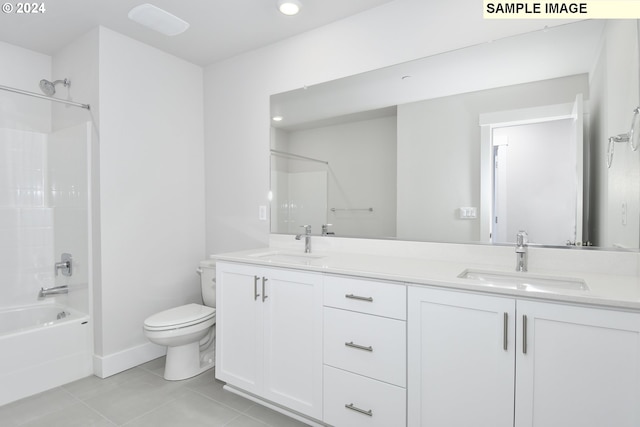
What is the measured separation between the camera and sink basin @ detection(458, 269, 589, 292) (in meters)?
1.44

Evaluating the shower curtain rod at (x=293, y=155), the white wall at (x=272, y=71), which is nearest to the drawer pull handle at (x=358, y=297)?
the shower curtain rod at (x=293, y=155)

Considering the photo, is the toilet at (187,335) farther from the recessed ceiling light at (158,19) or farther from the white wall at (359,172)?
the recessed ceiling light at (158,19)

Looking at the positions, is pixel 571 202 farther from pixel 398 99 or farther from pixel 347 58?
pixel 347 58

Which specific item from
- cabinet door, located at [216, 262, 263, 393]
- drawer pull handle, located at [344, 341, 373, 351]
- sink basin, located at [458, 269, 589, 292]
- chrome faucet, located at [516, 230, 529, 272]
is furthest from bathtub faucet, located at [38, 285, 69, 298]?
chrome faucet, located at [516, 230, 529, 272]

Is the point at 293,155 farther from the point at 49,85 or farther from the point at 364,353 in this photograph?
the point at 49,85

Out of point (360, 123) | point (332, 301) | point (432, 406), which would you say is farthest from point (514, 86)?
point (432, 406)

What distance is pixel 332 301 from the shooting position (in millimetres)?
1712

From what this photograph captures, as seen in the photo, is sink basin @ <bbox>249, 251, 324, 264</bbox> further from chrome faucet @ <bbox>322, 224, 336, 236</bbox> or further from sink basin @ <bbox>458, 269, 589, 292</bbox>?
sink basin @ <bbox>458, 269, 589, 292</bbox>

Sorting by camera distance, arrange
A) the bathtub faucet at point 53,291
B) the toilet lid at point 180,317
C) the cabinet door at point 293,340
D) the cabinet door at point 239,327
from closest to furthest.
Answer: the cabinet door at point 293,340 → the cabinet door at point 239,327 → the toilet lid at point 180,317 → the bathtub faucet at point 53,291

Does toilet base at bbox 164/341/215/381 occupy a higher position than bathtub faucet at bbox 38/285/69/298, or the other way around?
bathtub faucet at bbox 38/285/69/298

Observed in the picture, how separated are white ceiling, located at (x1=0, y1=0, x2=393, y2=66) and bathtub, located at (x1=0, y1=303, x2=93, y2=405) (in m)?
2.12

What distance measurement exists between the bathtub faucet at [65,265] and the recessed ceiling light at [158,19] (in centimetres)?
189

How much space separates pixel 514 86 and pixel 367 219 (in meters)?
1.10

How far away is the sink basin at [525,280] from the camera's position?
144 centimetres
